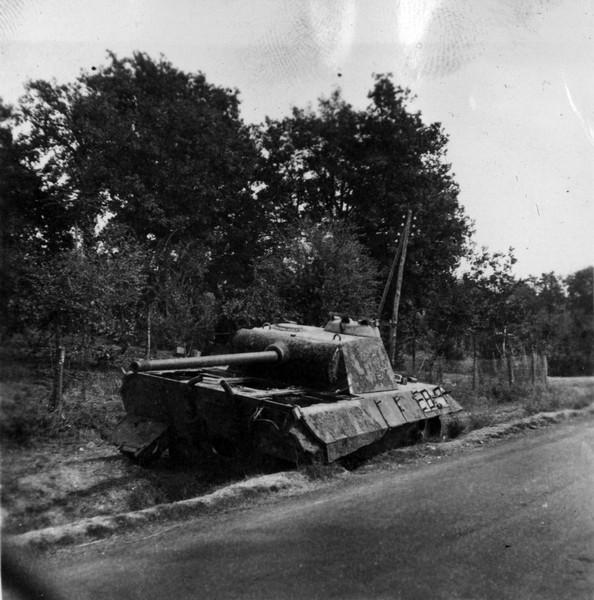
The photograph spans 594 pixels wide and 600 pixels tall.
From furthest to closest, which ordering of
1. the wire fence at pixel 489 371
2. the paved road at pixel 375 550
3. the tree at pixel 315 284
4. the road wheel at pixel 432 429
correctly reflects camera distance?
the wire fence at pixel 489 371, the tree at pixel 315 284, the road wheel at pixel 432 429, the paved road at pixel 375 550

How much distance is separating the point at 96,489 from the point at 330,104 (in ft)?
52.6

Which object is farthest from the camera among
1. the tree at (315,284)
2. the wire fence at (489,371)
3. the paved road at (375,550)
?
the wire fence at (489,371)

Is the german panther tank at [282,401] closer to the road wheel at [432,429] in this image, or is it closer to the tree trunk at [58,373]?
the road wheel at [432,429]

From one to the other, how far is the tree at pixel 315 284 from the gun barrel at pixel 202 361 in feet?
21.7

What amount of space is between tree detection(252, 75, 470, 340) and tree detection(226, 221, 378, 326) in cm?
532

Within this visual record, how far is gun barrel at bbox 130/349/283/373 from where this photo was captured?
20.0 feet

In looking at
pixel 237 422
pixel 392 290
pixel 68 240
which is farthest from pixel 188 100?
pixel 237 422

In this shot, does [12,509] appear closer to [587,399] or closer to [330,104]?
[587,399]

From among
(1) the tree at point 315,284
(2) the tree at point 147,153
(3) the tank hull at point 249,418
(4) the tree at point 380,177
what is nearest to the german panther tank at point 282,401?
(3) the tank hull at point 249,418

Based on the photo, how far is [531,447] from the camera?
28.8 ft

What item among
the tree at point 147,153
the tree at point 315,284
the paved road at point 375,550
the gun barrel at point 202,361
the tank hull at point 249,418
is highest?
the tree at point 147,153

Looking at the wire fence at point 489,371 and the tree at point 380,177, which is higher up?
the tree at point 380,177

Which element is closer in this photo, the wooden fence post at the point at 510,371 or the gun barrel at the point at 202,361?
the gun barrel at the point at 202,361

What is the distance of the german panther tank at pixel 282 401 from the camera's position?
6762 millimetres
